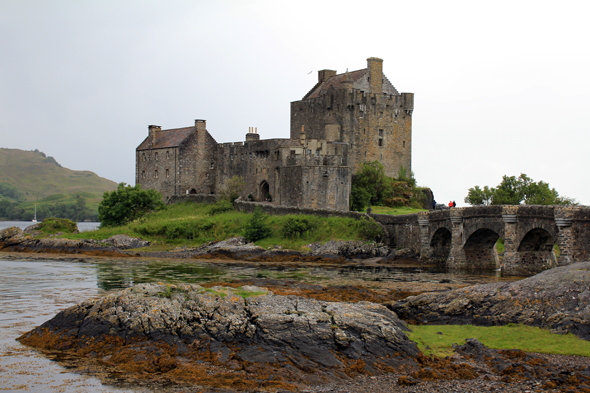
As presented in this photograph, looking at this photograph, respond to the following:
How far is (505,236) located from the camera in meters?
31.5

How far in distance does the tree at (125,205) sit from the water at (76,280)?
12852 mm

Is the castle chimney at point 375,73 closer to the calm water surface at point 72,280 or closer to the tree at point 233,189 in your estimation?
the tree at point 233,189

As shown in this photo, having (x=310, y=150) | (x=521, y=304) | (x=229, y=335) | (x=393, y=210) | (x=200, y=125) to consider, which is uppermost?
(x=200, y=125)

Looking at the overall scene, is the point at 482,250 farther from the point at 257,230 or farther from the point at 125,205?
the point at 125,205

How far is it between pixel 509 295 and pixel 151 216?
133 feet

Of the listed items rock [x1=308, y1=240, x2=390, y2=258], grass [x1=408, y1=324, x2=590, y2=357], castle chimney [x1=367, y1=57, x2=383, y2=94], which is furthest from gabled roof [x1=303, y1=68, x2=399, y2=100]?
grass [x1=408, y1=324, x2=590, y2=357]

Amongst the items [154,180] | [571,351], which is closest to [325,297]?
[571,351]

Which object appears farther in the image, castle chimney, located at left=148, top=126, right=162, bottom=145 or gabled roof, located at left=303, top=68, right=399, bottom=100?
castle chimney, located at left=148, top=126, right=162, bottom=145

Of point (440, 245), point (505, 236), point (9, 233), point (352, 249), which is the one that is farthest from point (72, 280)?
point (9, 233)

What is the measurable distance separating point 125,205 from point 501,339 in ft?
145

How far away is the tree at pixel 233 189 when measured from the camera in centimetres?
5609

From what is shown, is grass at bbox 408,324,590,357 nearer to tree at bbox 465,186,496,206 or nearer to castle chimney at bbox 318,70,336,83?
tree at bbox 465,186,496,206

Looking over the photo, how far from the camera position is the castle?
159ft

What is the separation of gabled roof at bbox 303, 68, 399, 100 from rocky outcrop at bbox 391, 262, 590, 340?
39.4 metres
